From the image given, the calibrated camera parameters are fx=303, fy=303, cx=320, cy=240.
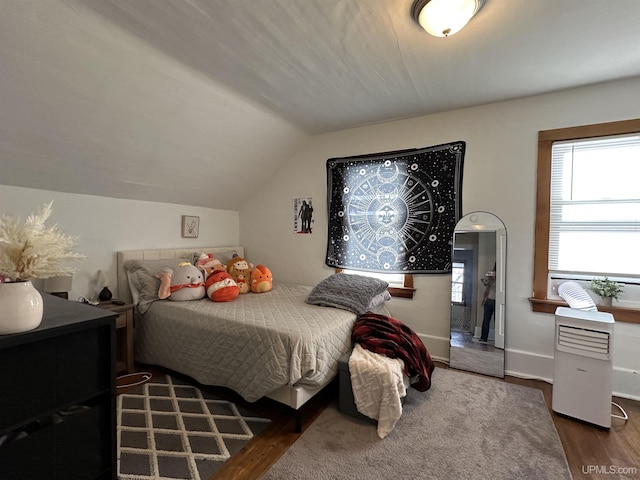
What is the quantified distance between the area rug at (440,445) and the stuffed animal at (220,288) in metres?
1.27

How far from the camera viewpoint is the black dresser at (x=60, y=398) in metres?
0.88

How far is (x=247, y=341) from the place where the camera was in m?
2.02

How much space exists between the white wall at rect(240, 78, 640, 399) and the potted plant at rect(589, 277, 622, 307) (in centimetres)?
21

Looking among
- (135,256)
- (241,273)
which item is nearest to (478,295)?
(241,273)

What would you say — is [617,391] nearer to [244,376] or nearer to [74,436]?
[244,376]

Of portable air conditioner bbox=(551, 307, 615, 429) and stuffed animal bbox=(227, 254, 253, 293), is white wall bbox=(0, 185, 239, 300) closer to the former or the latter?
stuffed animal bbox=(227, 254, 253, 293)

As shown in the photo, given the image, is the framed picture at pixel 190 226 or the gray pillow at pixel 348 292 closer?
the gray pillow at pixel 348 292

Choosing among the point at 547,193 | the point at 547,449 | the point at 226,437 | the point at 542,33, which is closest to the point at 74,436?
the point at 226,437

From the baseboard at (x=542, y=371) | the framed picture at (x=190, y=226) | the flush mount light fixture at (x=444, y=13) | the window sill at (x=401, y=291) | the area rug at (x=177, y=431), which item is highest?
the flush mount light fixture at (x=444, y=13)

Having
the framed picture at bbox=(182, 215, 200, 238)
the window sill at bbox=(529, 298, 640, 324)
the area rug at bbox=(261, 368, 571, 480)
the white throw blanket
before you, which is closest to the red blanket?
the white throw blanket

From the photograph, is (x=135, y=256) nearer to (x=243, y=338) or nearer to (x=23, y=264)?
(x=243, y=338)

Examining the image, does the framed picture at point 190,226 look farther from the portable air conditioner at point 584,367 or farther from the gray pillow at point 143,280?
the portable air conditioner at point 584,367

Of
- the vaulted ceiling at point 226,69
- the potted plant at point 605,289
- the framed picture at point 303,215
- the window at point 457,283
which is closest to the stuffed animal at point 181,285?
the vaulted ceiling at point 226,69

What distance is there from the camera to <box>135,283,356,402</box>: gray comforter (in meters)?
1.88
